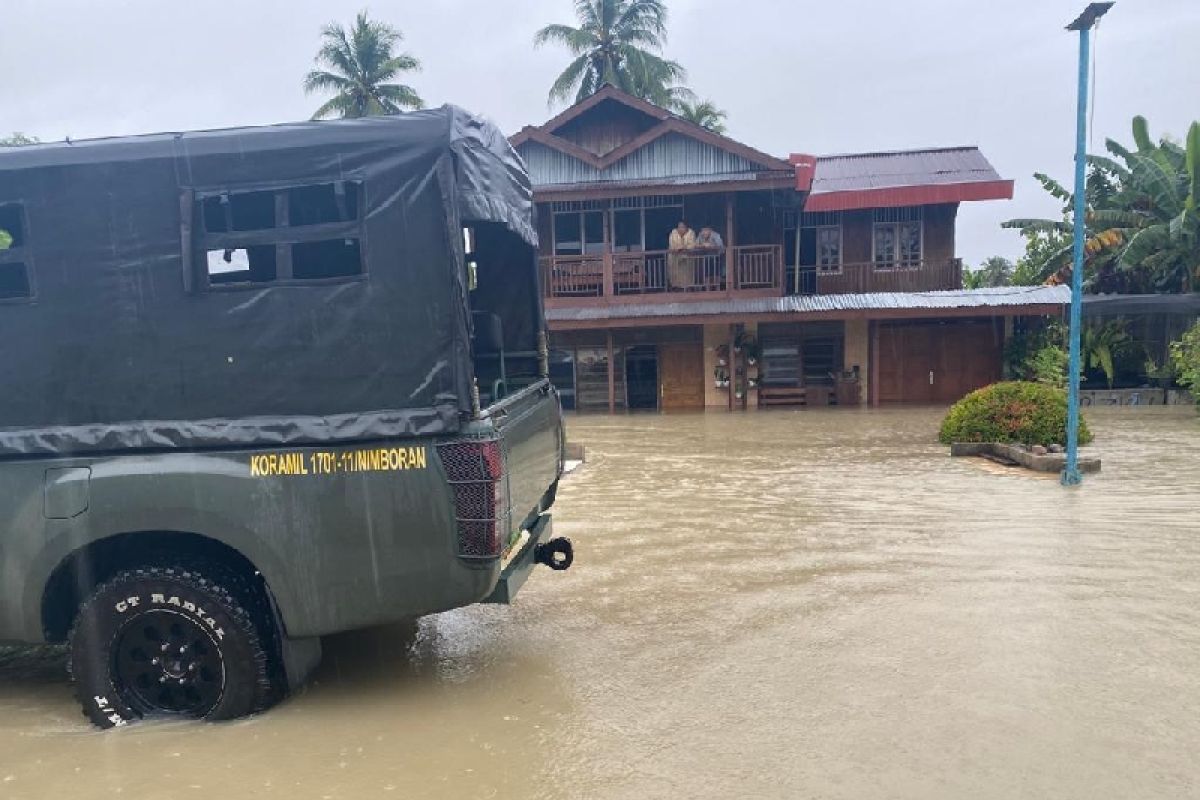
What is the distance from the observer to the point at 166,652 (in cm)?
351

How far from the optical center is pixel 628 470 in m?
10.7

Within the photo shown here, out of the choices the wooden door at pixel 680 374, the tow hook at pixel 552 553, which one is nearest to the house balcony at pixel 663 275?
the wooden door at pixel 680 374

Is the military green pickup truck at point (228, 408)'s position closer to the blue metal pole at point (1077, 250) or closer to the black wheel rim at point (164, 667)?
the black wheel rim at point (164, 667)

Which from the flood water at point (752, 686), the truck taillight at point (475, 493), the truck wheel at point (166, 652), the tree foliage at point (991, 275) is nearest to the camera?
the flood water at point (752, 686)

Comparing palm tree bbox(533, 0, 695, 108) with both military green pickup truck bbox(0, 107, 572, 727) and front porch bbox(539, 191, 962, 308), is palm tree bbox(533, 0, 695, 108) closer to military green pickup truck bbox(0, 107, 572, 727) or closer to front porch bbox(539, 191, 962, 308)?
front porch bbox(539, 191, 962, 308)

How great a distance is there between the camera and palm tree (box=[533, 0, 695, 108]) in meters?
28.9

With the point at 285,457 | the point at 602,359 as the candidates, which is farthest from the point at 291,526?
the point at 602,359

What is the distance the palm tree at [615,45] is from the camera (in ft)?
94.8

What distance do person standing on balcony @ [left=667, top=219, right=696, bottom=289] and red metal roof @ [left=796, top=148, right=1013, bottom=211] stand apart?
2.91 metres

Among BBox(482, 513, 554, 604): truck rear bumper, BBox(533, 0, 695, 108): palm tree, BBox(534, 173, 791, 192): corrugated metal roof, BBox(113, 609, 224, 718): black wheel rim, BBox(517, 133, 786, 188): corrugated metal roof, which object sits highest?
BBox(533, 0, 695, 108): palm tree

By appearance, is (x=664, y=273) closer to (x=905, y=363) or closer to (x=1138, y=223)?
(x=905, y=363)

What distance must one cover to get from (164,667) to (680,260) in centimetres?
1804

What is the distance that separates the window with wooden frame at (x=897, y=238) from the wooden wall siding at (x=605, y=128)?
646 cm

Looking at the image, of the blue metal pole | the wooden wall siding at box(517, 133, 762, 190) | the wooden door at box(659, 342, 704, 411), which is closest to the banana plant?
the wooden wall siding at box(517, 133, 762, 190)
